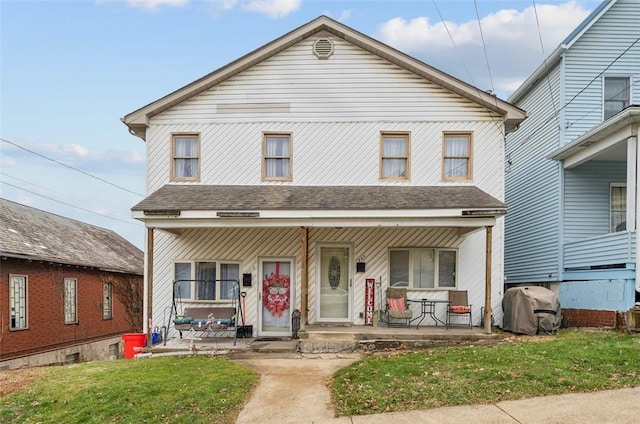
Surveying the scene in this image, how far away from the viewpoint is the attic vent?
13.9 meters

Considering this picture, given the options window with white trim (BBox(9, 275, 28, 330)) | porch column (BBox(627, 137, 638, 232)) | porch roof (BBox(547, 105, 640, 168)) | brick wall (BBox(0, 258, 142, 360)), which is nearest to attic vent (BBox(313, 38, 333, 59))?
porch roof (BBox(547, 105, 640, 168))

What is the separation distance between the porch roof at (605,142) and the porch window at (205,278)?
9.67 metres

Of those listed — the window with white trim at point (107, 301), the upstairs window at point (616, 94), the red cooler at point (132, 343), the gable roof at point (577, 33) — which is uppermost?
the gable roof at point (577, 33)

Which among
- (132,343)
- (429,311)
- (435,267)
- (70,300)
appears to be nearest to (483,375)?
(429,311)

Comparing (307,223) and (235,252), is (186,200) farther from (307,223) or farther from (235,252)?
(307,223)

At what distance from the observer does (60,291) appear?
18578 millimetres

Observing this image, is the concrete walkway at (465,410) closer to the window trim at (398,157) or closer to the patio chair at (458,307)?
the patio chair at (458,307)

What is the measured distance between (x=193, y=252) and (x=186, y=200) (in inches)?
72.3

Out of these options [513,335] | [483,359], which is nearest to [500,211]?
[513,335]

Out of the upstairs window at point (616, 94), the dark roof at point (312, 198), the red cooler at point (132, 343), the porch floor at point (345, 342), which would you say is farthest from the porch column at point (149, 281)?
the upstairs window at point (616, 94)

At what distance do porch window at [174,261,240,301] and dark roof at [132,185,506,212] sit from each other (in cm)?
199

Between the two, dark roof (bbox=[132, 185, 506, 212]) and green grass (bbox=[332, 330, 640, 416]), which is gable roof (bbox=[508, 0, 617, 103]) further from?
green grass (bbox=[332, 330, 640, 416])

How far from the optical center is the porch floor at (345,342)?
1114cm

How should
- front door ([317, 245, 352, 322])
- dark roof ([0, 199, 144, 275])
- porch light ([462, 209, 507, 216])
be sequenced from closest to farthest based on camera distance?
1. porch light ([462, 209, 507, 216])
2. front door ([317, 245, 352, 322])
3. dark roof ([0, 199, 144, 275])
